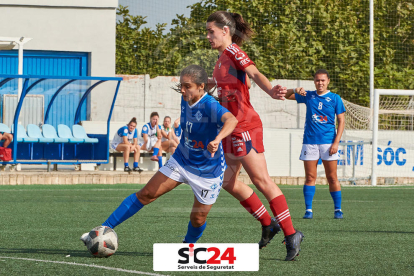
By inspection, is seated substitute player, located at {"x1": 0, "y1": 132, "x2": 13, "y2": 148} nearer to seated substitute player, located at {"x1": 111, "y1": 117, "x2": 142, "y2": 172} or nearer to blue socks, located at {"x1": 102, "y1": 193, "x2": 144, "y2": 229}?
seated substitute player, located at {"x1": 111, "y1": 117, "x2": 142, "y2": 172}

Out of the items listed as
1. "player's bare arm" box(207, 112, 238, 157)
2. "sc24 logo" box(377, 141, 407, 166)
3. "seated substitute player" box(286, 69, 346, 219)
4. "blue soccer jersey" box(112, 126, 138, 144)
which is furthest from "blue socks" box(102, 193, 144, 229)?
"sc24 logo" box(377, 141, 407, 166)

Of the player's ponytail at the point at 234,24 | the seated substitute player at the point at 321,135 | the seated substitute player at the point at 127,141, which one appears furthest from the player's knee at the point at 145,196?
the seated substitute player at the point at 127,141

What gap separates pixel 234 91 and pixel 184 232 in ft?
6.27

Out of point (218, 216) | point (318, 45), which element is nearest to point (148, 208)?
point (218, 216)

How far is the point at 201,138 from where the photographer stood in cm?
467

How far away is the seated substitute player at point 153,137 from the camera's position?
16.1 meters

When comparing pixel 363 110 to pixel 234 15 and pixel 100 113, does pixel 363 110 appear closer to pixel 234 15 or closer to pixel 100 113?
pixel 100 113

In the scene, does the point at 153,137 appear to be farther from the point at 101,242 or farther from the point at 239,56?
the point at 101,242

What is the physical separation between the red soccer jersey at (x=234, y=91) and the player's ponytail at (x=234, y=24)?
20 cm

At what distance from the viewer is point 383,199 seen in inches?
448

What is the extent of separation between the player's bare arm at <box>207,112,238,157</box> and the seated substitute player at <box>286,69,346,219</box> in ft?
12.3

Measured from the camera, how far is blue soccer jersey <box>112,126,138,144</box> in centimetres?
1585

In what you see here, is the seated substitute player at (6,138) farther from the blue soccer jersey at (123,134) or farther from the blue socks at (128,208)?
the blue socks at (128,208)

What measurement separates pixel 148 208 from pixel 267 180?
14.7ft
